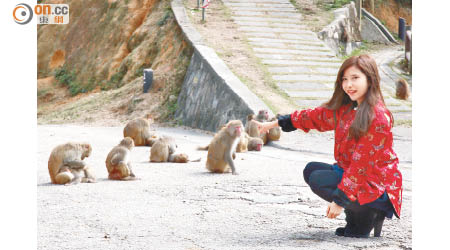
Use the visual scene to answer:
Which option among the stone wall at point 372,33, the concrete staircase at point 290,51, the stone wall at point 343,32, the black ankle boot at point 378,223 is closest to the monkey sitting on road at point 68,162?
the black ankle boot at point 378,223

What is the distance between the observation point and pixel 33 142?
3.52 metres

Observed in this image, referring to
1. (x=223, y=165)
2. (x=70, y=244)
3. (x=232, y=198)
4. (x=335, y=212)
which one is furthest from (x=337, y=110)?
(x=223, y=165)

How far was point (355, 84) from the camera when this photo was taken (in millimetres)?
4266

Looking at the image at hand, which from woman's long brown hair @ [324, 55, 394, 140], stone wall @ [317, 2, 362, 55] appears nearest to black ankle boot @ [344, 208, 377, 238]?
woman's long brown hair @ [324, 55, 394, 140]

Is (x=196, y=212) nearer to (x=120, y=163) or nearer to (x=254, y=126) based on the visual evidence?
(x=120, y=163)

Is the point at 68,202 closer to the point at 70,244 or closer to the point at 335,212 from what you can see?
the point at 70,244

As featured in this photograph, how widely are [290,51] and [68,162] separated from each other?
10.7 m

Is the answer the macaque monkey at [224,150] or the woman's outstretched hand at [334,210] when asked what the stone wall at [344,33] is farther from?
the woman's outstretched hand at [334,210]

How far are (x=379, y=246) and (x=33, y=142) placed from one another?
2.52 m

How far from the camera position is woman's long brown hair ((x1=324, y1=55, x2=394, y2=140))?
411 centimetres

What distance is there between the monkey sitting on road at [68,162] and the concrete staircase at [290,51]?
6.83 meters

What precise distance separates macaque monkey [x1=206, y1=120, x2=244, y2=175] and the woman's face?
11.1 ft

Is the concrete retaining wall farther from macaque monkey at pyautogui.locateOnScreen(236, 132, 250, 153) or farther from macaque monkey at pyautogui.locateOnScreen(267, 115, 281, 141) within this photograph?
macaque monkey at pyautogui.locateOnScreen(236, 132, 250, 153)

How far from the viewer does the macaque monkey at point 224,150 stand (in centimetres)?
764
